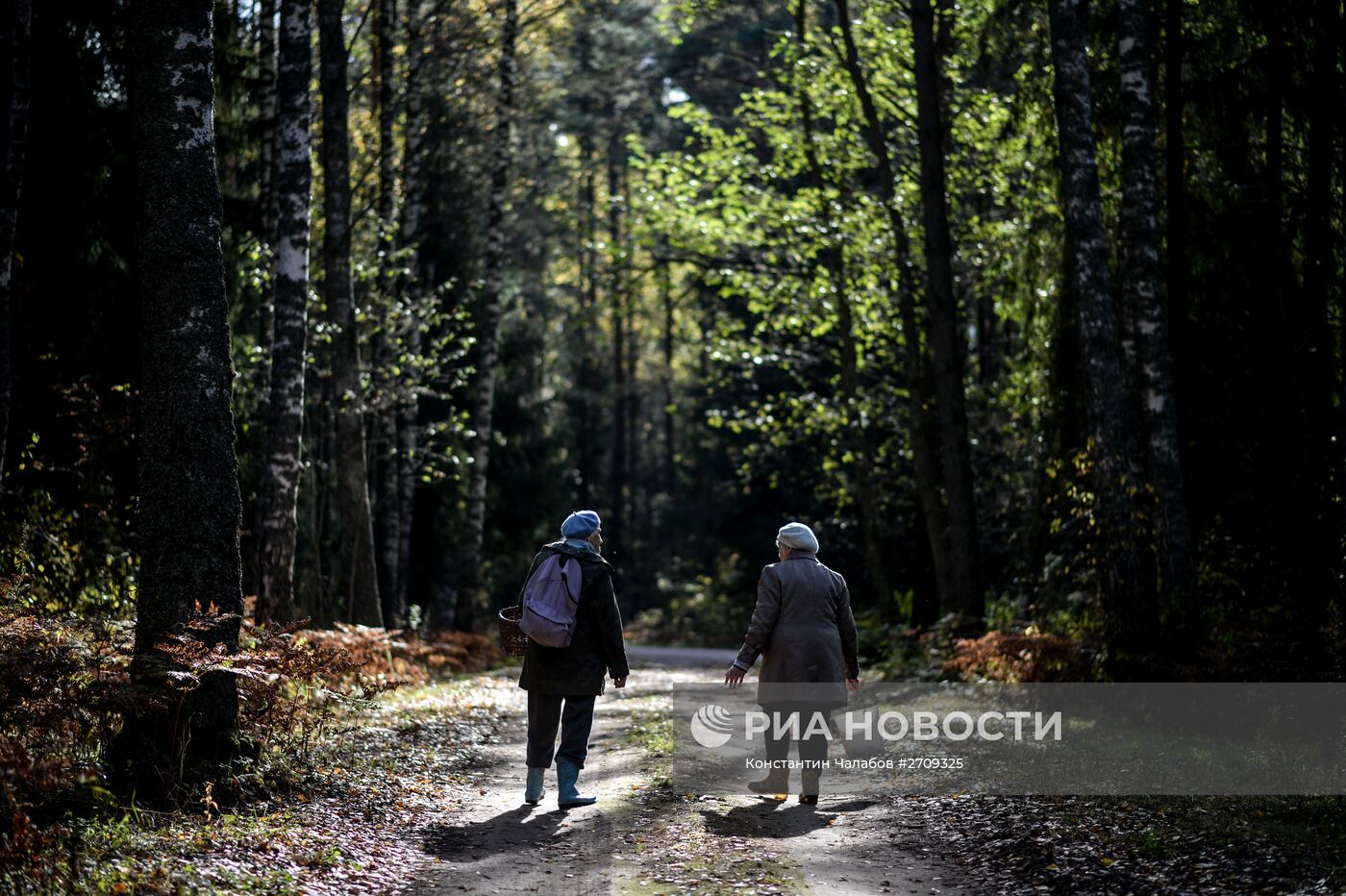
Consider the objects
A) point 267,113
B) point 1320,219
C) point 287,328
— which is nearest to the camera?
point 1320,219

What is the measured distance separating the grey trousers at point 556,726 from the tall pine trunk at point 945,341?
9.90 meters

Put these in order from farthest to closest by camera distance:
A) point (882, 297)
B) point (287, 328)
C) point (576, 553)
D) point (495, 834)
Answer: point (882, 297)
point (287, 328)
point (576, 553)
point (495, 834)

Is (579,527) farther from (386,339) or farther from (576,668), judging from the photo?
(386,339)

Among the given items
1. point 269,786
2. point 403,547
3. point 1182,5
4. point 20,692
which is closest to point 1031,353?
point 1182,5

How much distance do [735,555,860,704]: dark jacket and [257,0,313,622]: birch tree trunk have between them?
6.62 meters

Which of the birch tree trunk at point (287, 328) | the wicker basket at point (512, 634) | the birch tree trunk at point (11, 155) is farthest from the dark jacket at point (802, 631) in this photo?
the birch tree trunk at point (11, 155)

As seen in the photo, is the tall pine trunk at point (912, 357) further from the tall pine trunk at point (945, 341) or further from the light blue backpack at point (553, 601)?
the light blue backpack at point (553, 601)

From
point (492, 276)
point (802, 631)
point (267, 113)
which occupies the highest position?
point (267, 113)

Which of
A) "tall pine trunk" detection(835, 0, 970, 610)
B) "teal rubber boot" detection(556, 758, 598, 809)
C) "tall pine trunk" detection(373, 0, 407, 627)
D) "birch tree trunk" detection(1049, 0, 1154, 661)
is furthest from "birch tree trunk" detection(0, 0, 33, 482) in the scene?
"tall pine trunk" detection(835, 0, 970, 610)

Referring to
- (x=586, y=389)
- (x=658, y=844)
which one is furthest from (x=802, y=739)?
(x=586, y=389)

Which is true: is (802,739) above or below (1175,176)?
below

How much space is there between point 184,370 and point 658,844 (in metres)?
4.44

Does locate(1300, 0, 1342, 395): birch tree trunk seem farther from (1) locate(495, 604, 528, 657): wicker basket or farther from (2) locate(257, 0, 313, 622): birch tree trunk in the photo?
(2) locate(257, 0, 313, 622): birch tree trunk

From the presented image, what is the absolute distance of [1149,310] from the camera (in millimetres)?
12836
